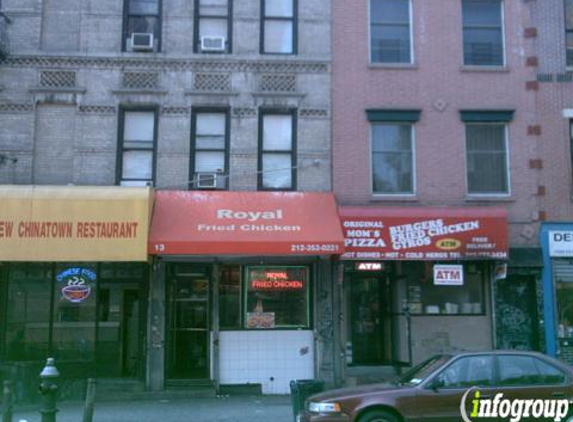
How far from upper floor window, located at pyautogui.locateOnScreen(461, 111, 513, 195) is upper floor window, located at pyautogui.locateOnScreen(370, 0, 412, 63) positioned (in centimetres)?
224

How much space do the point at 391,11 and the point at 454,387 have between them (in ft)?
34.4

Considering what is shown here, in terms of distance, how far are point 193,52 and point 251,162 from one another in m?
3.08

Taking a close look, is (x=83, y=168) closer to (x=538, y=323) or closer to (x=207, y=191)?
(x=207, y=191)

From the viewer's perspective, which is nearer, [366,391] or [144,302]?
[366,391]

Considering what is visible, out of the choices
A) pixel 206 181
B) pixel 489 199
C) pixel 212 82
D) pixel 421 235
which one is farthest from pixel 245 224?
pixel 489 199

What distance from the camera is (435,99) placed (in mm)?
16031

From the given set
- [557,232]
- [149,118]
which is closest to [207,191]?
[149,118]

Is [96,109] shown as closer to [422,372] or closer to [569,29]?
[422,372]

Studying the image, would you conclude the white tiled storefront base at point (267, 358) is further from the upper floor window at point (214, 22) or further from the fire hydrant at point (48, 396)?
the upper floor window at point (214, 22)

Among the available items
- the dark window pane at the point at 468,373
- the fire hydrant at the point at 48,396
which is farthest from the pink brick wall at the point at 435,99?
the fire hydrant at the point at 48,396

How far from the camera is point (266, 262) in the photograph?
15.4 metres

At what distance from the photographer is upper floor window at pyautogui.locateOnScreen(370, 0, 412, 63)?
16.4m

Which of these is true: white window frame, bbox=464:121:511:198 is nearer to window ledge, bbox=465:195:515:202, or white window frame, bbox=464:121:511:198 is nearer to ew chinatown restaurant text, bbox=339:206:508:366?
window ledge, bbox=465:195:515:202

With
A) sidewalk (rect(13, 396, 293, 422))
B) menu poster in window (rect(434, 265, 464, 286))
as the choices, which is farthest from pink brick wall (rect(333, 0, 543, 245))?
sidewalk (rect(13, 396, 293, 422))
